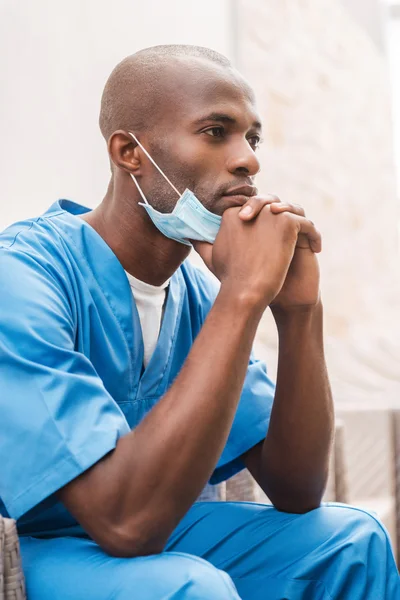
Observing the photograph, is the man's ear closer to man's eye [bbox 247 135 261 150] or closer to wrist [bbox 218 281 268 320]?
man's eye [bbox 247 135 261 150]

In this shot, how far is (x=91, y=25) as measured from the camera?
86.0 inches

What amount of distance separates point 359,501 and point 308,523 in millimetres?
1909

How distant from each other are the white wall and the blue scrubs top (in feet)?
1.07

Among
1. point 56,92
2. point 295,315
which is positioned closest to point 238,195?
point 295,315

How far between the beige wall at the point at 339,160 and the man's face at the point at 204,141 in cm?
205

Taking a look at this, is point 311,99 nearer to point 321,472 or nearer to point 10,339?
point 321,472

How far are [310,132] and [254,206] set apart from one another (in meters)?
2.70

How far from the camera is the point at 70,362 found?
1.20m

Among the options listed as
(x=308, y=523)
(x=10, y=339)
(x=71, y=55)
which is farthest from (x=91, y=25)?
(x=308, y=523)

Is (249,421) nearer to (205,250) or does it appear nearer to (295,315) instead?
(295,315)

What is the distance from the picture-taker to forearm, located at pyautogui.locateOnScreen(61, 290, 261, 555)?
109 centimetres

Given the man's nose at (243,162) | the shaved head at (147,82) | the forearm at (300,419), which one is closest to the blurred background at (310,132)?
the shaved head at (147,82)

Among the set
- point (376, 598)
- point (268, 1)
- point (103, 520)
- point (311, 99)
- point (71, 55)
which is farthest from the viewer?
point (311, 99)

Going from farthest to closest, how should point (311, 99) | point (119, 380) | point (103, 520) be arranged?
point (311, 99)
point (119, 380)
point (103, 520)
